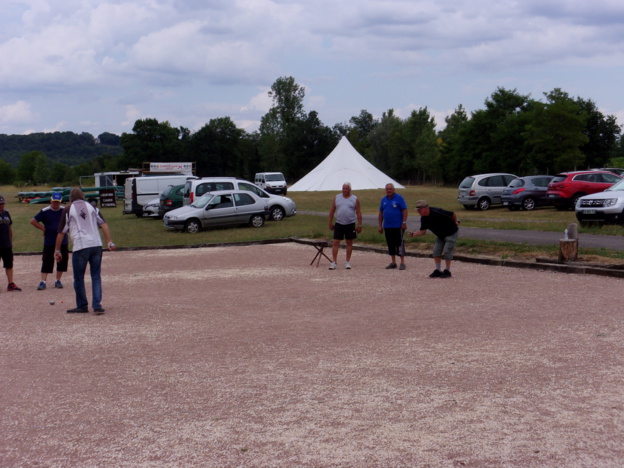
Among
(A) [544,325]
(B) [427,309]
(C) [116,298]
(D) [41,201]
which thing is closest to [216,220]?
(C) [116,298]

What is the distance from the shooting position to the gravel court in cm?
481

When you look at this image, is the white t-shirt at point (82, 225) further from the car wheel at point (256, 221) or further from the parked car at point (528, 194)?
the parked car at point (528, 194)

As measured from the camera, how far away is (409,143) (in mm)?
103062

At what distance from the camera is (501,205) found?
38.0m

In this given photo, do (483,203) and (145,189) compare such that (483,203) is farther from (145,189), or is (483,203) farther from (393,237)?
(393,237)

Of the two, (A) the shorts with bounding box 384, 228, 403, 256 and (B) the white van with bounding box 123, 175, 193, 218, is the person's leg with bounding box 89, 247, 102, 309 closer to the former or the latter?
(A) the shorts with bounding box 384, 228, 403, 256

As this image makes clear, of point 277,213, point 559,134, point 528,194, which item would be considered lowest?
point 277,213

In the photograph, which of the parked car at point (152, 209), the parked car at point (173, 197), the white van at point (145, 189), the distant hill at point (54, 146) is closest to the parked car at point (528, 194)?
the parked car at point (173, 197)

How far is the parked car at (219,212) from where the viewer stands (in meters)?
27.3

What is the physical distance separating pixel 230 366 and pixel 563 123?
62149mm

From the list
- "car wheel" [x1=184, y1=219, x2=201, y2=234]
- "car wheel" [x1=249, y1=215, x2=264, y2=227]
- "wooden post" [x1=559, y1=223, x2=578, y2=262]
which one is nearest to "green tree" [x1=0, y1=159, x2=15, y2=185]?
"car wheel" [x1=184, y1=219, x2=201, y2=234]

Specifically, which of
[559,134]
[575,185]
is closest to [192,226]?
[575,185]

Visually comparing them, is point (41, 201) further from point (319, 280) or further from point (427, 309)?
point (427, 309)

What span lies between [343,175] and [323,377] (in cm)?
5674
